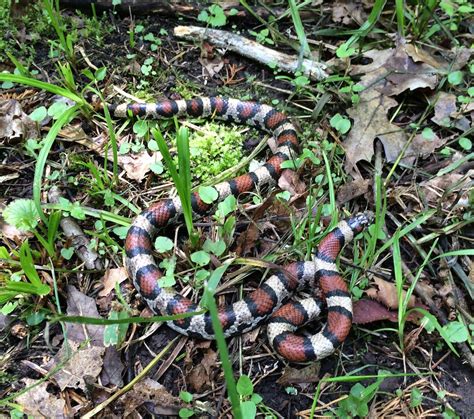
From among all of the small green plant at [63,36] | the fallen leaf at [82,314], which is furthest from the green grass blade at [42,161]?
the small green plant at [63,36]

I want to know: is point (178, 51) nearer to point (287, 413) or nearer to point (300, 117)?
point (300, 117)

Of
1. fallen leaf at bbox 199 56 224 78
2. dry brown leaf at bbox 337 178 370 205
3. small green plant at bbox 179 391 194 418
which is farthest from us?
fallen leaf at bbox 199 56 224 78

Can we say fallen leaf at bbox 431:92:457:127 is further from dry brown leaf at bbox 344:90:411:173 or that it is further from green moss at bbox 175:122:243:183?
green moss at bbox 175:122:243:183

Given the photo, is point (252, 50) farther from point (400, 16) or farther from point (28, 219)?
point (28, 219)

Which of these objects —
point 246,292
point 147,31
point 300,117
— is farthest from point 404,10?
point 246,292

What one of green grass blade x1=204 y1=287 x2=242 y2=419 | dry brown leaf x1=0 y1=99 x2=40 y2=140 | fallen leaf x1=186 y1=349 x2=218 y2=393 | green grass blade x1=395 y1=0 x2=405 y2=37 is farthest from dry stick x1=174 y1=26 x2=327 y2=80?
green grass blade x1=204 y1=287 x2=242 y2=419

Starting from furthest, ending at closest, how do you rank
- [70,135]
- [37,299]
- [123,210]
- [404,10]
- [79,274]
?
[404,10] → [70,135] → [123,210] → [79,274] → [37,299]

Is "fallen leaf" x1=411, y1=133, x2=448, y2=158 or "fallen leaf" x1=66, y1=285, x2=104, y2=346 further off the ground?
"fallen leaf" x1=411, y1=133, x2=448, y2=158

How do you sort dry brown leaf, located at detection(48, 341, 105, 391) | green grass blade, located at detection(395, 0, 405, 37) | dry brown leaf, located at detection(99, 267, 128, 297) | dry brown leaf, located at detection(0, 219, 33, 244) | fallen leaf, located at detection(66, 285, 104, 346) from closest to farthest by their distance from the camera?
dry brown leaf, located at detection(48, 341, 105, 391) → fallen leaf, located at detection(66, 285, 104, 346) → dry brown leaf, located at detection(99, 267, 128, 297) → dry brown leaf, located at detection(0, 219, 33, 244) → green grass blade, located at detection(395, 0, 405, 37)
